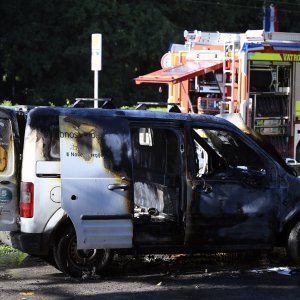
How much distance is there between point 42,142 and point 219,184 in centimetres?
196

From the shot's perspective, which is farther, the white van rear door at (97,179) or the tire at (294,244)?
the tire at (294,244)

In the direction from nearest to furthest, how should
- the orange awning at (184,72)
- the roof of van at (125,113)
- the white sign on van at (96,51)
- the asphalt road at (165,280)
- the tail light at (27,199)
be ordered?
1. the asphalt road at (165,280)
2. the tail light at (27,199)
3. the roof of van at (125,113)
4. the white sign on van at (96,51)
5. the orange awning at (184,72)

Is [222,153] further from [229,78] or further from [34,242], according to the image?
[229,78]

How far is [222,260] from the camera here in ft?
26.8

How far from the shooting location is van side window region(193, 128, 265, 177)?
7500mm

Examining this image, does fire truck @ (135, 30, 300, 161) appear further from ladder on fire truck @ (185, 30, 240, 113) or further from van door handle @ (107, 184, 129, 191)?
van door handle @ (107, 184, 129, 191)

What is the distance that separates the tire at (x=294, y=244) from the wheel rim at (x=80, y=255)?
219 cm

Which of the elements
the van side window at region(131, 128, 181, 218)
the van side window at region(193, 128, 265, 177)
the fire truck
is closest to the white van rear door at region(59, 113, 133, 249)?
the van side window at region(131, 128, 181, 218)

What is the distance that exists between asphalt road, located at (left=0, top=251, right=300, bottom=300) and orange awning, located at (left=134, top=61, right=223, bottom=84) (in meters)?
7.19

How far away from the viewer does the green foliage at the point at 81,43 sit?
29.1 m

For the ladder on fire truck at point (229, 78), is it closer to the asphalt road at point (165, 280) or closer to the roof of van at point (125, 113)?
the asphalt road at point (165, 280)

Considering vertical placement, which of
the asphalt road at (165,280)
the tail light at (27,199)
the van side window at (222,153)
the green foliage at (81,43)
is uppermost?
the green foliage at (81,43)

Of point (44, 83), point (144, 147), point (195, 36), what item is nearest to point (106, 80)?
point (44, 83)

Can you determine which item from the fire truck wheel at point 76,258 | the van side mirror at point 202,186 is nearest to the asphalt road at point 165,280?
the fire truck wheel at point 76,258
